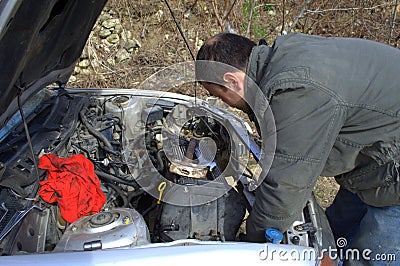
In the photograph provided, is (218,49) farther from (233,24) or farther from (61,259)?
(233,24)

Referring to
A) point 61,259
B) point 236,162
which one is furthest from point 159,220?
point 61,259

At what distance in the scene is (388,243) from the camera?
83.5 inches

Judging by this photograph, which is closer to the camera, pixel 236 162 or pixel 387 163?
pixel 387 163

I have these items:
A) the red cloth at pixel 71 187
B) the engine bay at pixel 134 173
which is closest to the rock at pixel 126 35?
the engine bay at pixel 134 173

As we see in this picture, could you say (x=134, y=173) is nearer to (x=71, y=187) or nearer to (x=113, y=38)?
(x=71, y=187)

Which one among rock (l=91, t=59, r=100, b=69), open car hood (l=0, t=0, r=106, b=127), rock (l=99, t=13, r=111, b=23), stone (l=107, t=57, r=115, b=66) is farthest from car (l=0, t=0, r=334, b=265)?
rock (l=99, t=13, r=111, b=23)

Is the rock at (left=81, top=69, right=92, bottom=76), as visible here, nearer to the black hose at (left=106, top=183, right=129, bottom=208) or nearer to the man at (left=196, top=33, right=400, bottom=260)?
the black hose at (left=106, top=183, right=129, bottom=208)

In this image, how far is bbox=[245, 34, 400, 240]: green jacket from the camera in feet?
5.48

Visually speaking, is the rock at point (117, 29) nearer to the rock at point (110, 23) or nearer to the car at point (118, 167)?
the rock at point (110, 23)

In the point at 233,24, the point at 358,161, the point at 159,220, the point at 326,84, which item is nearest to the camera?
the point at 326,84

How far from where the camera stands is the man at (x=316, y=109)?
5.49ft

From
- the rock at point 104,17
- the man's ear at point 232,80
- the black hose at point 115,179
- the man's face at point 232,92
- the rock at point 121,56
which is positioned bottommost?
the black hose at point 115,179

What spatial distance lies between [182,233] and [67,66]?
120cm

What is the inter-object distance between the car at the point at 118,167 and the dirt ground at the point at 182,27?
2248 mm
